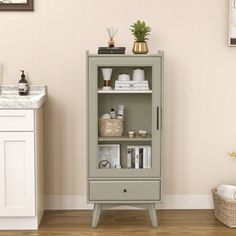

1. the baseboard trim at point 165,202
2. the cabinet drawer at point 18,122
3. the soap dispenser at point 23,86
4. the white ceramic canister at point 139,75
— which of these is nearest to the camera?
the cabinet drawer at point 18,122

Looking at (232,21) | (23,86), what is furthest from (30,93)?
(232,21)

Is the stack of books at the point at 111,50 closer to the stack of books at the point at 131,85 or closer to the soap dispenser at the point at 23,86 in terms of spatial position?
the stack of books at the point at 131,85

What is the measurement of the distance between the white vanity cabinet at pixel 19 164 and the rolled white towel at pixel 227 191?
50.1 inches

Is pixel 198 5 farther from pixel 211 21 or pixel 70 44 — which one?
pixel 70 44

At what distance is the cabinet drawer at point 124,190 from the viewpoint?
11.8 ft

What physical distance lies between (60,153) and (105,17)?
103 centimetres

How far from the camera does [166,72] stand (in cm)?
389

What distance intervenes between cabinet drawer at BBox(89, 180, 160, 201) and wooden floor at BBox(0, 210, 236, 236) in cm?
21

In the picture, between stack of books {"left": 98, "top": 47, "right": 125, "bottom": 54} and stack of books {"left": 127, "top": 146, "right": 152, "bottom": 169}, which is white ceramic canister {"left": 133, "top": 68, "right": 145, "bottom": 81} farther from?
stack of books {"left": 127, "top": 146, "right": 152, "bottom": 169}

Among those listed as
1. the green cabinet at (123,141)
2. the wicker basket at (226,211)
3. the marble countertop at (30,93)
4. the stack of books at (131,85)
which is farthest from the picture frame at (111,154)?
the wicker basket at (226,211)

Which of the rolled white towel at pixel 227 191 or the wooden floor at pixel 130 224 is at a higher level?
the rolled white towel at pixel 227 191

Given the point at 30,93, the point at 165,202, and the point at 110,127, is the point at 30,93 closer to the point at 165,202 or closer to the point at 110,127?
the point at 110,127

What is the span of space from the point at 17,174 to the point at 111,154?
0.66 metres

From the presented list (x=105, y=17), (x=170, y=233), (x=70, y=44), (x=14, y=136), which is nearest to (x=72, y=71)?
(x=70, y=44)
